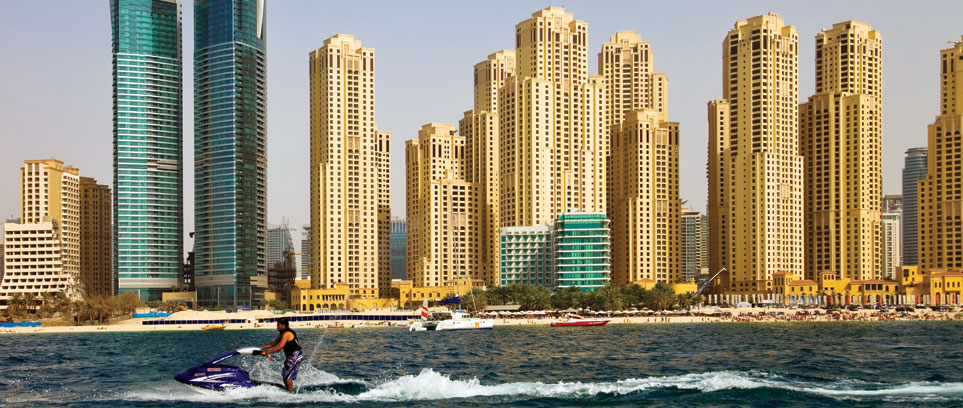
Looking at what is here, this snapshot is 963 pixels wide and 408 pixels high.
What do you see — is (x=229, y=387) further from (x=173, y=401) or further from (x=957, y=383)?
(x=957, y=383)

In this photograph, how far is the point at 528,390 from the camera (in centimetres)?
5394

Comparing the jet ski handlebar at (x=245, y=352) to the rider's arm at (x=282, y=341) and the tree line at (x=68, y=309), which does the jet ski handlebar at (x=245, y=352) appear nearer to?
the rider's arm at (x=282, y=341)

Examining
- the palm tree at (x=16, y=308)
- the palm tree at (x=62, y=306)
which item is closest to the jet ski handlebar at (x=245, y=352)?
the palm tree at (x=62, y=306)

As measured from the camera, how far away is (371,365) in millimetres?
77750

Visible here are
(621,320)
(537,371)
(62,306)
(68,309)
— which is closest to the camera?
(537,371)

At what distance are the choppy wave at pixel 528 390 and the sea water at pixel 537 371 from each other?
9 centimetres

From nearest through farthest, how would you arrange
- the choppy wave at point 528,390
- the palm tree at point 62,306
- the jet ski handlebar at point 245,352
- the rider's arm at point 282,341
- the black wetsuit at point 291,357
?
1. the rider's arm at point 282,341
2. the black wetsuit at point 291,357
3. the jet ski handlebar at point 245,352
4. the choppy wave at point 528,390
5. the palm tree at point 62,306

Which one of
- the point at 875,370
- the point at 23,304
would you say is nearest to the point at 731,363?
the point at 875,370

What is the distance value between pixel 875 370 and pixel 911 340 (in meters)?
44.2

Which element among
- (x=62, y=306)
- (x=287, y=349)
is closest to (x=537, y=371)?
(x=287, y=349)

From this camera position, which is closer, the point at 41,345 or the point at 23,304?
the point at 41,345

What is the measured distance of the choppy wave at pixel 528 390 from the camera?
50.1 metres

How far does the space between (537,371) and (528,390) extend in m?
17.9

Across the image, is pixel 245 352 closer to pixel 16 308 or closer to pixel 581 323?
pixel 581 323
